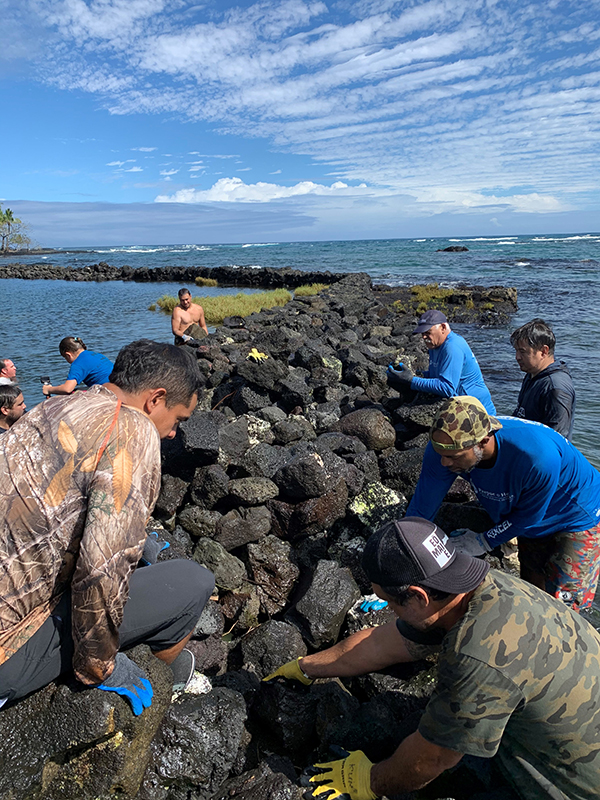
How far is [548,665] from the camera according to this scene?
2.19 meters

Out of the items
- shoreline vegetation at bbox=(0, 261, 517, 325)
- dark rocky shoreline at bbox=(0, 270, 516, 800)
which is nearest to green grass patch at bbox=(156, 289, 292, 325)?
shoreline vegetation at bbox=(0, 261, 517, 325)

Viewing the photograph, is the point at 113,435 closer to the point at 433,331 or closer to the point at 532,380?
the point at 532,380

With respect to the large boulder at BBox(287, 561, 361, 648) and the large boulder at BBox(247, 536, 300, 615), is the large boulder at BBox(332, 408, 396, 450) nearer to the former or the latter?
the large boulder at BBox(247, 536, 300, 615)

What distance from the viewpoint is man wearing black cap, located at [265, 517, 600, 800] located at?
7.11ft

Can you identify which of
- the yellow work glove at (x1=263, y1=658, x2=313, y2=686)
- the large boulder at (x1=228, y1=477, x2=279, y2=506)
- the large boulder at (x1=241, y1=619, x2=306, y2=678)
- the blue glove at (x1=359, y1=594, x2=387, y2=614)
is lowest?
the large boulder at (x1=241, y1=619, x2=306, y2=678)

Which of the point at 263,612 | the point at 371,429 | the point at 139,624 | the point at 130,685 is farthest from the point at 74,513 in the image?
the point at 371,429

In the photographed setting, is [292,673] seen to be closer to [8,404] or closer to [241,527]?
[241,527]

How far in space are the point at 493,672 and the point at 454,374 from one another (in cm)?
447

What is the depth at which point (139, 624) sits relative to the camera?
2.80m

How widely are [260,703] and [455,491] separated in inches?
109

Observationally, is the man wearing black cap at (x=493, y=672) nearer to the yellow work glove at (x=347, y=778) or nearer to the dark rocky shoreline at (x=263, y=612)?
the yellow work glove at (x=347, y=778)

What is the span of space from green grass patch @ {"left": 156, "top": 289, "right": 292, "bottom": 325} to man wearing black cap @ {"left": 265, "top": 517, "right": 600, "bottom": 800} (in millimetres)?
20103

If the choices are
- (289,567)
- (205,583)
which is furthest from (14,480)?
(289,567)

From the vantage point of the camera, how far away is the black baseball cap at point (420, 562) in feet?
7.49
